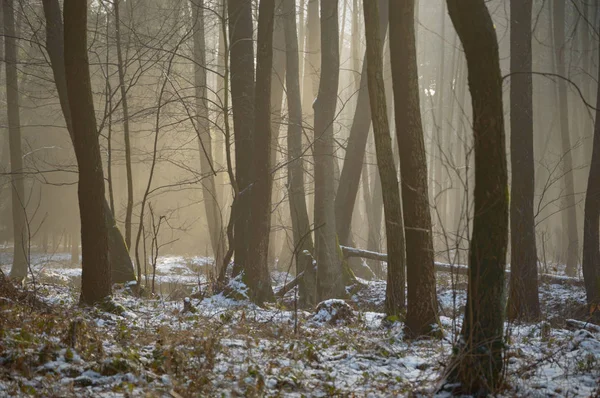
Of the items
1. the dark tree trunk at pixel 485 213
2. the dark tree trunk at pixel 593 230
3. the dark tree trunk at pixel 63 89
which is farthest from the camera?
the dark tree trunk at pixel 593 230

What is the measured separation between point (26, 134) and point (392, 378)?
27.0m

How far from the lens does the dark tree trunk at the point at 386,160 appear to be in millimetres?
6719

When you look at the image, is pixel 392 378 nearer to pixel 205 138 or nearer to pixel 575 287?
pixel 575 287

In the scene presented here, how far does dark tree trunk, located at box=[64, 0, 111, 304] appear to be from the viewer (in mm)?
6465

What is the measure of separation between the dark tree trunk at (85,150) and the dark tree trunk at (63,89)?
9.20 ft

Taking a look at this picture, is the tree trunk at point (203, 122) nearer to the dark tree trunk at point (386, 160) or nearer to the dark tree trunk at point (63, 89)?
the dark tree trunk at point (63, 89)

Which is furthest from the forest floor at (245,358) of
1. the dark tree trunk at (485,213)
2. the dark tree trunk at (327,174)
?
the dark tree trunk at (327,174)

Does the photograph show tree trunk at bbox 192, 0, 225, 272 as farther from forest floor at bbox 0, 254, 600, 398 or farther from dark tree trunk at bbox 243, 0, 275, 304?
forest floor at bbox 0, 254, 600, 398

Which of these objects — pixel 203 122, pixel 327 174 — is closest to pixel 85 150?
pixel 327 174

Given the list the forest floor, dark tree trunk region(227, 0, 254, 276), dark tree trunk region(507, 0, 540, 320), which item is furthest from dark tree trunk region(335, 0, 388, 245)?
the forest floor

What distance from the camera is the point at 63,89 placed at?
10.1m

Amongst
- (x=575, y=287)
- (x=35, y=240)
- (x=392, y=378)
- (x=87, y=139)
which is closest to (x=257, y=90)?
(x=87, y=139)

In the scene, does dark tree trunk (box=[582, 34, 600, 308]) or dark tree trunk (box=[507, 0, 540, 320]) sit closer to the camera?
dark tree trunk (box=[507, 0, 540, 320])

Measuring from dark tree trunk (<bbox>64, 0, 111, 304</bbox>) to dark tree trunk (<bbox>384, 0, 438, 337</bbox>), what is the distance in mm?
3746
